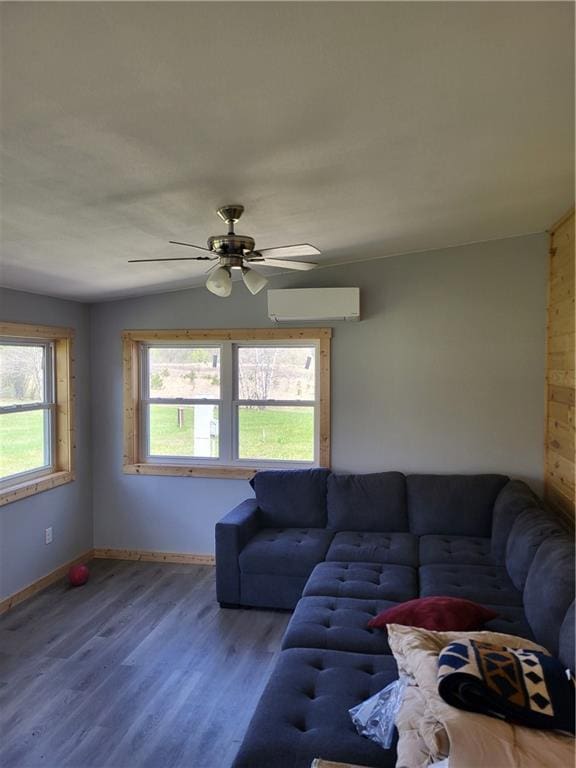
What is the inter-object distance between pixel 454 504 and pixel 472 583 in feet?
3.11

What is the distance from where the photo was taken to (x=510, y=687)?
150 centimetres

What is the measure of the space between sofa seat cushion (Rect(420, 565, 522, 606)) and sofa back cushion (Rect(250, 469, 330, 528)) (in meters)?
1.08

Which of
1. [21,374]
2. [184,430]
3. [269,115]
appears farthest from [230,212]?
[184,430]

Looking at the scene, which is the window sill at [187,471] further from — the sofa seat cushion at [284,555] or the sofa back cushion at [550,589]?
the sofa back cushion at [550,589]

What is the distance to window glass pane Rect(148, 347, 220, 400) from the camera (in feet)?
15.9

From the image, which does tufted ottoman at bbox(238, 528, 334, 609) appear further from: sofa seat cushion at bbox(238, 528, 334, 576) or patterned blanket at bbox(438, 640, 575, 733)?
patterned blanket at bbox(438, 640, 575, 733)

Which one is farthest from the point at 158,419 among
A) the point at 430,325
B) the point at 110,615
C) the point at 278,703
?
the point at 278,703

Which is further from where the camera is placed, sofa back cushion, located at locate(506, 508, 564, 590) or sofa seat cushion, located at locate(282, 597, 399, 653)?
sofa back cushion, located at locate(506, 508, 564, 590)

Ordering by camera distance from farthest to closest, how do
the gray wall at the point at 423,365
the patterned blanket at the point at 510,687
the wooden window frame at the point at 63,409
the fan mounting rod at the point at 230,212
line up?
the wooden window frame at the point at 63,409
the gray wall at the point at 423,365
the fan mounting rod at the point at 230,212
the patterned blanket at the point at 510,687

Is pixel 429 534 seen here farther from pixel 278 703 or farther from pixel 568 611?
pixel 278 703

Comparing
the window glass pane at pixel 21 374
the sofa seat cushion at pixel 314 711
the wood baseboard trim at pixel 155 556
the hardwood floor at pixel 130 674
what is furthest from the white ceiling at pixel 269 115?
the wood baseboard trim at pixel 155 556

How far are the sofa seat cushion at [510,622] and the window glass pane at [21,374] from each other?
3727 mm

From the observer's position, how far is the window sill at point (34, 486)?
3.90 m

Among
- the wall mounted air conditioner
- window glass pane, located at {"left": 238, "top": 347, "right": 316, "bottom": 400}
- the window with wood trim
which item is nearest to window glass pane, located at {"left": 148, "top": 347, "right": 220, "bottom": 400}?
the window with wood trim
